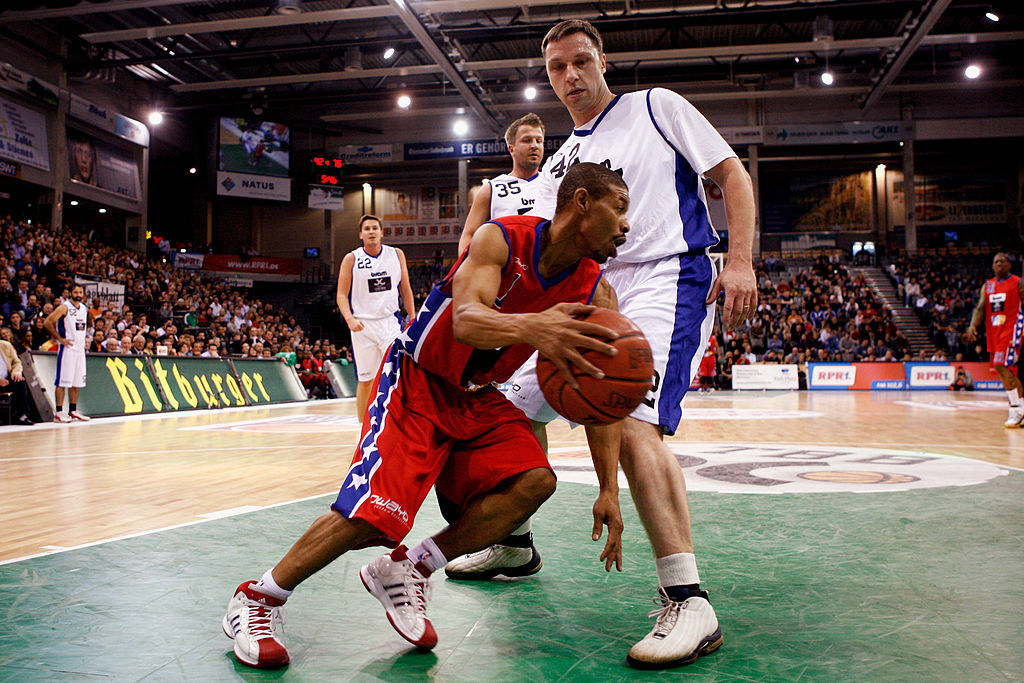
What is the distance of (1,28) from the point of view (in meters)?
21.3

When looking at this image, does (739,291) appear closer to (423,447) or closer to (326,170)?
(423,447)

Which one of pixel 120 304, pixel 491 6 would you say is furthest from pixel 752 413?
pixel 120 304

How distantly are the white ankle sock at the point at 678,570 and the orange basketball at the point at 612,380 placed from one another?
511 millimetres

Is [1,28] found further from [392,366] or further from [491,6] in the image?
[392,366]

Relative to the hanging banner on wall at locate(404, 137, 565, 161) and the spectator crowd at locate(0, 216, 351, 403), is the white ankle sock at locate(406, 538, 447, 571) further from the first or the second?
the hanging banner on wall at locate(404, 137, 565, 161)

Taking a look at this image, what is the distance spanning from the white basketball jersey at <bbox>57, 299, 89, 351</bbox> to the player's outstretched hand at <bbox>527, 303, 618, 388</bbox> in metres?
10.1

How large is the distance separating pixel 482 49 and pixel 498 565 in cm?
2590

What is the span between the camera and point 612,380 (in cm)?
180

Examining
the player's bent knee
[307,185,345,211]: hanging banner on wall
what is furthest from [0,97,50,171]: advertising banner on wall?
the player's bent knee

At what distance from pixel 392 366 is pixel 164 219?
116 feet

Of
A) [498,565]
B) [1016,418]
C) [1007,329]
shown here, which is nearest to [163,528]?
[498,565]

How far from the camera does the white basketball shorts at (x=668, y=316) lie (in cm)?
230

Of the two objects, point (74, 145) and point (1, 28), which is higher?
point (1, 28)

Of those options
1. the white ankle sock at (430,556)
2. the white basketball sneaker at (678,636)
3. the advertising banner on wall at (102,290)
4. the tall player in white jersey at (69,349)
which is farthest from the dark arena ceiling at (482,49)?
the white basketball sneaker at (678,636)
